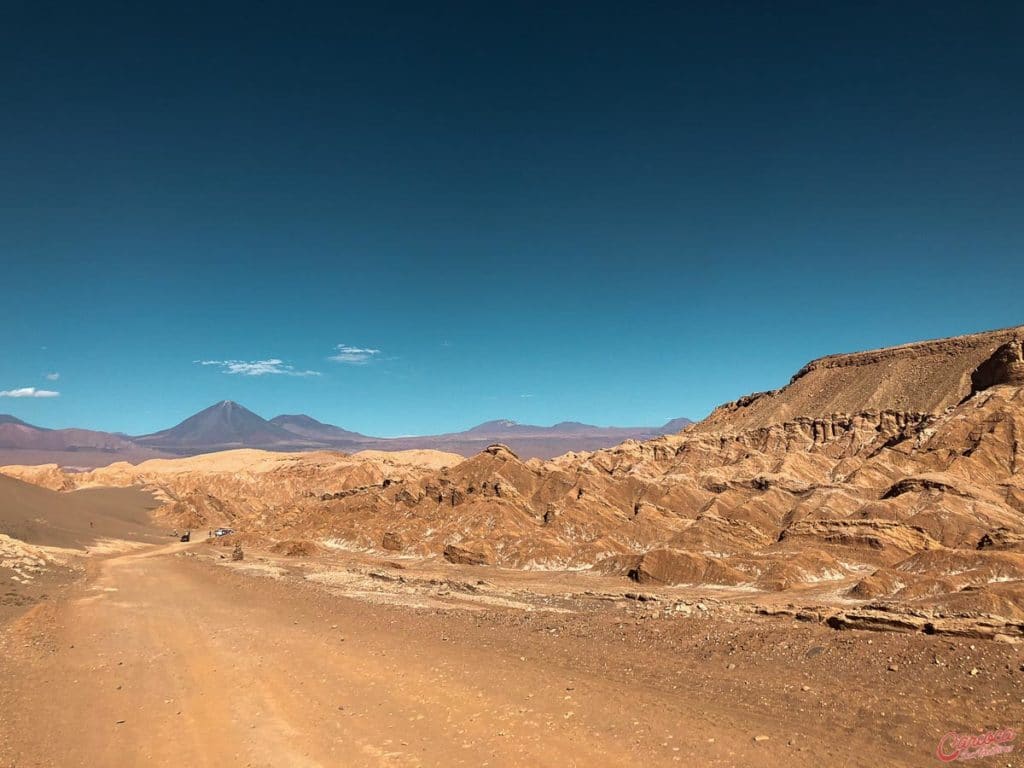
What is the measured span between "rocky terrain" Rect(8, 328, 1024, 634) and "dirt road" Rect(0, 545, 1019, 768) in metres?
6.85

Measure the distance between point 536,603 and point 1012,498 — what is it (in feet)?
154

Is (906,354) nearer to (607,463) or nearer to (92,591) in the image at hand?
(607,463)

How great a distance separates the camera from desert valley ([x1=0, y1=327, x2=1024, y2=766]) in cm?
1000

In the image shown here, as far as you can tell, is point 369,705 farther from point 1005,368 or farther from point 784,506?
point 1005,368

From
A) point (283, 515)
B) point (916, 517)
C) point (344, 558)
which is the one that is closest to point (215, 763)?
point (344, 558)

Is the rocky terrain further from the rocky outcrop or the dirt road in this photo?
the dirt road

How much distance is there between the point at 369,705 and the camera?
11648 millimetres

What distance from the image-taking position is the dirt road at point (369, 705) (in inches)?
369

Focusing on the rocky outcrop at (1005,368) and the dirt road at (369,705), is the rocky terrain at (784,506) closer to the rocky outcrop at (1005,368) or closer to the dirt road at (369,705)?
the rocky outcrop at (1005,368)

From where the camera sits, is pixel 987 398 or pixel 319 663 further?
pixel 987 398

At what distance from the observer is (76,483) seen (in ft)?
361

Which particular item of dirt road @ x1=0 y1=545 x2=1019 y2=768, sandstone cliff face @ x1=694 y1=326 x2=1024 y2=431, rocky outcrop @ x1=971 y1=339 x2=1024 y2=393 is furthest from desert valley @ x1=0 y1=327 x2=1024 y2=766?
sandstone cliff face @ x1=694 y1=326 x2=1024 y2=431

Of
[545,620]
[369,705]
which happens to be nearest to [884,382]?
[545,620]

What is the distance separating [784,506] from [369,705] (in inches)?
2252
